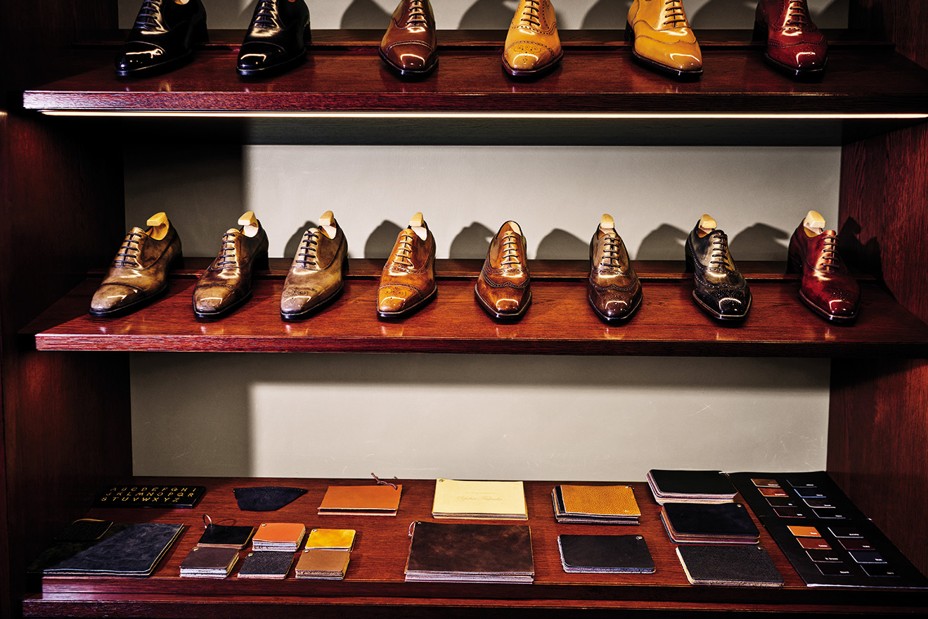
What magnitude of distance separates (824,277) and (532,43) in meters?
0.80

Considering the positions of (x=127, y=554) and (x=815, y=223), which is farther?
(x=815, y=223)

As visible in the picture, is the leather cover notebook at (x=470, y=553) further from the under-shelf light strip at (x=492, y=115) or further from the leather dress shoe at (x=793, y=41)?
the leather dress shoe at (x=793, y=41)

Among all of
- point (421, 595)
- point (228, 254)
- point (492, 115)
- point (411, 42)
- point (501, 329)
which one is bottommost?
point (421, 595)

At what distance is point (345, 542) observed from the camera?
178 centimetres

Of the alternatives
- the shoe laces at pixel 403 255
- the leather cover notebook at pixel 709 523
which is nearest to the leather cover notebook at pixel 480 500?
the leather cover notebook at pixel 709 523

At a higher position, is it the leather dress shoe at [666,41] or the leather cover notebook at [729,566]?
the leather dress shoe at [666,41]

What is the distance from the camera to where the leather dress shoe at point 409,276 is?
5.58 ft

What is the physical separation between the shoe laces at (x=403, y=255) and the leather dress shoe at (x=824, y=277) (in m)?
0.87

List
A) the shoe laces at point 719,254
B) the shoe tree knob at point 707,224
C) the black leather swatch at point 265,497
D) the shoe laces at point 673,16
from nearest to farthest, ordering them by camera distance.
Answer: the shoe laces at point 673,16, the shoe laces at point 719,254, the shoe tree knob at point 707,224, the black leather swatch at point 265,497

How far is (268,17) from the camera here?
1.69 metres

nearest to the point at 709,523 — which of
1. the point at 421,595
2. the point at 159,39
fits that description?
the point at 421,595

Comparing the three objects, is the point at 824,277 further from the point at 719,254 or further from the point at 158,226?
the point at 158,226

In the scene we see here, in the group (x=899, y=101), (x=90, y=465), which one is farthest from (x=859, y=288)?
(x=90, y=465)

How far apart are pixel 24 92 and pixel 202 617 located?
112 centimetres
